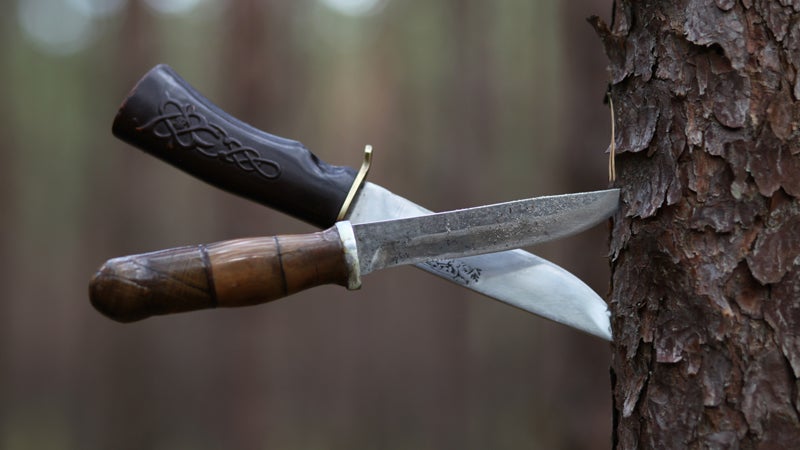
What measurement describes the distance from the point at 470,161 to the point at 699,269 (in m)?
0.69

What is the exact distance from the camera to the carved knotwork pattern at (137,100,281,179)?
67 cm

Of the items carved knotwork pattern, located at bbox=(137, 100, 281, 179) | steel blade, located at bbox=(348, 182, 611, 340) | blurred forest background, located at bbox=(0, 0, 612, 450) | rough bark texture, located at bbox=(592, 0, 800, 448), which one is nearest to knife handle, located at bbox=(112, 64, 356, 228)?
carved knotwork pattern, located at bbox=(137, 100, 281, 179)

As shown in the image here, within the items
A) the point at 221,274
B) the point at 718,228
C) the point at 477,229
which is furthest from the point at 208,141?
the point at 718,228

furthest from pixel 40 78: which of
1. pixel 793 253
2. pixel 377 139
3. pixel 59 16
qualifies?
pixel 793 253

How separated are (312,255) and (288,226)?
0.65 meters

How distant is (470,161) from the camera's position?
3.98 ft

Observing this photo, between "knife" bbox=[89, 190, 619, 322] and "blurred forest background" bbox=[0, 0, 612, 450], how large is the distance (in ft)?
1.96

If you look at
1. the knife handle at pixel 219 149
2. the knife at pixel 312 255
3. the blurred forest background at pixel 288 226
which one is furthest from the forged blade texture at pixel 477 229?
the blurred forest background at pixel 288 226

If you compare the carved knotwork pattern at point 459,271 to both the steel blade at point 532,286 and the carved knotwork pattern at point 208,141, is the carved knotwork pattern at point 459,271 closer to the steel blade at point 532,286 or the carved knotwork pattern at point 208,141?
the steel blade at point 532,286

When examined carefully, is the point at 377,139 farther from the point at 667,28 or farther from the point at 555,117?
the point at 667,28

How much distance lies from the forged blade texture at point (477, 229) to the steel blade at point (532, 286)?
54 mm

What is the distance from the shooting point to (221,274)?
21.4 inches

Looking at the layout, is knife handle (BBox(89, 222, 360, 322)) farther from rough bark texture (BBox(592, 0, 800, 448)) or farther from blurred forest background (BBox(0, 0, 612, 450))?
blurred forest background (BBox(0, 0, 612, 450))

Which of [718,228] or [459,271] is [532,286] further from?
[718,228]
